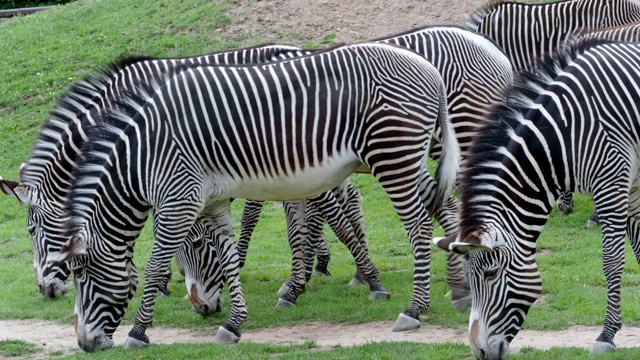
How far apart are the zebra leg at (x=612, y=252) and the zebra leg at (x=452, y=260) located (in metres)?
2.12

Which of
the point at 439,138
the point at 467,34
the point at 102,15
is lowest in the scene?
the point at 102,15

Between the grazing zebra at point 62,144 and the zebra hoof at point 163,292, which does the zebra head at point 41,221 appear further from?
the zebra hoof at point 163,292

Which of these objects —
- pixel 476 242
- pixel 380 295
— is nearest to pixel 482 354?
pixel 476 242

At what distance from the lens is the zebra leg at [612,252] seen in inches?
299

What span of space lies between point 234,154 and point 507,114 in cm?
278

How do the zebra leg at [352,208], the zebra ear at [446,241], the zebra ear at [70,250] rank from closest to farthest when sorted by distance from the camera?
the zebra ear at [446,241]
the zebra ear at [70,250]
the zebra leg at [352,208]

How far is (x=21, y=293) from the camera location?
1238 centimetres

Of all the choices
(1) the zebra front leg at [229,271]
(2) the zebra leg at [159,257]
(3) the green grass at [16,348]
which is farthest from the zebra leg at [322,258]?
(3) the green grass at [16,348]

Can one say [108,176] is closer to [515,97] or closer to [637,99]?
[515,97]

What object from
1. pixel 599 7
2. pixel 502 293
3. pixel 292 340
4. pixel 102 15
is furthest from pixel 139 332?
pixel 102 15

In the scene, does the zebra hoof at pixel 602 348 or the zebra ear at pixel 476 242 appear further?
the zebra hoof at pixel 602 348

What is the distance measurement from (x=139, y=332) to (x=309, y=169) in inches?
89.1

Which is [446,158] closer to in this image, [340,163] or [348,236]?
[340,163]

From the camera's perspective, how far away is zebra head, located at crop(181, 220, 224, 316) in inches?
410
